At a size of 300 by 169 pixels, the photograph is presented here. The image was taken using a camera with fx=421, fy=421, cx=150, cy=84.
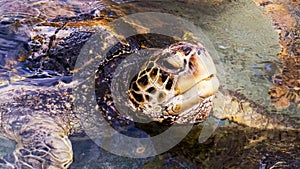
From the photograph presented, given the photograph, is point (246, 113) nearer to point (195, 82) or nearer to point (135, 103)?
point (195, 82)

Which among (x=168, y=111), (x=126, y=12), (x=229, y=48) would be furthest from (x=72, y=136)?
(x=229, y=48)

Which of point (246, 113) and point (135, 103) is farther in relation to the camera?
point (246, 113)

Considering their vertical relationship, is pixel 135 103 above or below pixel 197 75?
below

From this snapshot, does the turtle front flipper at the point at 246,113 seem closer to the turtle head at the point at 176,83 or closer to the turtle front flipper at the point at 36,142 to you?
the turtle head at the point at 176,83

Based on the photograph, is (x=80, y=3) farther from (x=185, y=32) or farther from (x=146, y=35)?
(x=185, y=32)

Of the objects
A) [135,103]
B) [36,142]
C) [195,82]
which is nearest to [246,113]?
[195,82]

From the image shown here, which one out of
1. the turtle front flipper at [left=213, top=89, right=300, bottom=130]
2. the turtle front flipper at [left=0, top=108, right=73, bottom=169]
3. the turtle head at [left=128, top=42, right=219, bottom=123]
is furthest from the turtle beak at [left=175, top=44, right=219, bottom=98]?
the turtle front flipper at [left=0, top=108, right=73, bottom=169]

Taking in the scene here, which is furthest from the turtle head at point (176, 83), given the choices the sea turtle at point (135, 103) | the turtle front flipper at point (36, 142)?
the turtle front flipper at point (36, 142)

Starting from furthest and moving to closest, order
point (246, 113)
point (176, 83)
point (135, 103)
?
point (246, 113) → point (135, 103) → point (176, 83)
